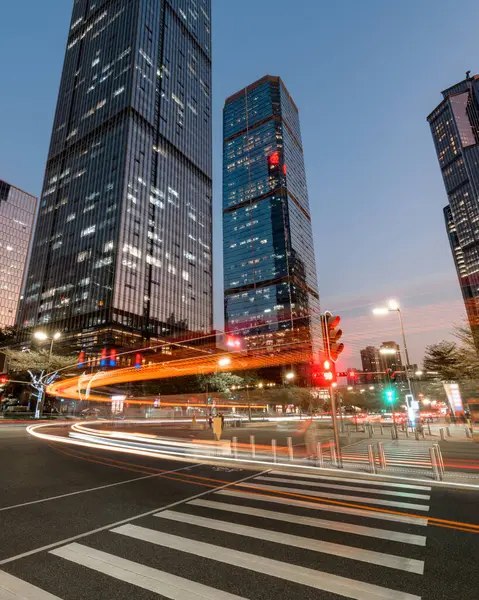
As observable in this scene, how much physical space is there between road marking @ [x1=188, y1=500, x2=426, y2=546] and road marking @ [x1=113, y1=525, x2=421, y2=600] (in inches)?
75.3

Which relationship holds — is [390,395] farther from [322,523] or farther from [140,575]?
[140,575]

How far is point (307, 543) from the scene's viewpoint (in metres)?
5.70

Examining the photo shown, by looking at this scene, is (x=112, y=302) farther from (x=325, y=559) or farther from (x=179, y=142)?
(x=325, y=559)

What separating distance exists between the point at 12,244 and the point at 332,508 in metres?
218

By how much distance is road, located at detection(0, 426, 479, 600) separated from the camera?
169 inches

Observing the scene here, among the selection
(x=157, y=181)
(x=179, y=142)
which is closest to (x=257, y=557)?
(x=157, y=181)

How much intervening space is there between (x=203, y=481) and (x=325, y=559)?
6753 millimetres

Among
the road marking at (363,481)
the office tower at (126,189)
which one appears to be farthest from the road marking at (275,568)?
the office tower at (126,189)

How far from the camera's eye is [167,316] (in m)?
114

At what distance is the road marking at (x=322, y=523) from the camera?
5918 millimetres

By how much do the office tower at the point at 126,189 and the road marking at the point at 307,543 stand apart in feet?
301

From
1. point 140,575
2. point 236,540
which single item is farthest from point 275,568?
point 140,575

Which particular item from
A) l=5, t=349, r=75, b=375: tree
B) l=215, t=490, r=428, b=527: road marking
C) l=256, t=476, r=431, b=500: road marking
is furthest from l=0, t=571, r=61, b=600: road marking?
l=5, t=349, r=75, b=375: tree

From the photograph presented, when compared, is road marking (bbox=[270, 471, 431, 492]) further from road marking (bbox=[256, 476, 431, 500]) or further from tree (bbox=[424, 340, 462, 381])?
tree (bbox=[424, 340, 462, 381])
